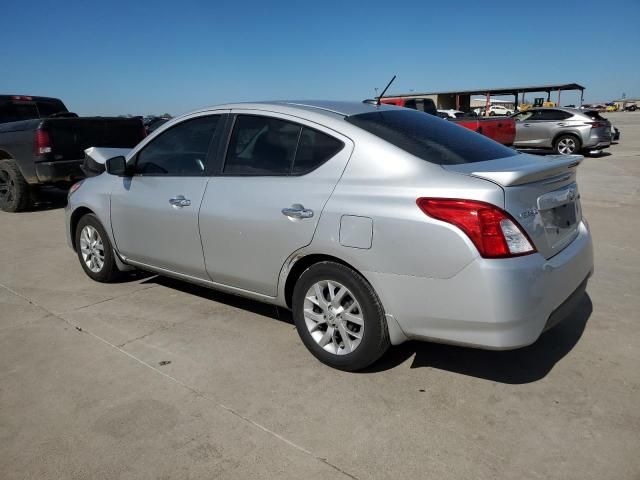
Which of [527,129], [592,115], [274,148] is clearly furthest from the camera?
[527,129]

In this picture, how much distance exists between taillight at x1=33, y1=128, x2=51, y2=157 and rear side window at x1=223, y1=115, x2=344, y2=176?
575 centimetres

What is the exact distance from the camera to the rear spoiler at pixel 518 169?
259 centimetres

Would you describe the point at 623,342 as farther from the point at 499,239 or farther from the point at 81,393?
the point at 81,393

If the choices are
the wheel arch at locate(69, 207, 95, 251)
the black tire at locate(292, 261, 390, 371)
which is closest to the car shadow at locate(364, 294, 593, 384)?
the black tire at locate(292, 261, 390, 371)

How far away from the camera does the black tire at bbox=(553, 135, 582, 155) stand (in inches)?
592

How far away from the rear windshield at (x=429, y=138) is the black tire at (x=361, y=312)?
78 cm

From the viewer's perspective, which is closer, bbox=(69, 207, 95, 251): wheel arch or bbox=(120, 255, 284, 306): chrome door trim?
bbox=(120, 255, 284, 306): chrome door trim

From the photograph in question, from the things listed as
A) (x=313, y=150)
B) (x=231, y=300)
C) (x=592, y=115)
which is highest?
(x=313, y=150)

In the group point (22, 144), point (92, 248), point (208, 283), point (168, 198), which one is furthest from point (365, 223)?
point (22, 144)

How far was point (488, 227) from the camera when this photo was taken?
8.21 ft

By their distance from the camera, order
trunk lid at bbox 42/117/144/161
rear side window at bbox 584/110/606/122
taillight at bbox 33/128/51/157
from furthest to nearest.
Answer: rear side window at bbox 584/110/606/122, trunk lid at bbox 42/117/144/161, taillight at bbox 33/128/51/157

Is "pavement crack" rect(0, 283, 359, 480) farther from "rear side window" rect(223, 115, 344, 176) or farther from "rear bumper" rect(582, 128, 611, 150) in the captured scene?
"rear bumper" rect(582, 128, 611, 150)

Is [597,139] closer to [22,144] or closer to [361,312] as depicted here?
[22,144]

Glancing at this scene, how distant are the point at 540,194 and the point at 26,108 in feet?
35.9
